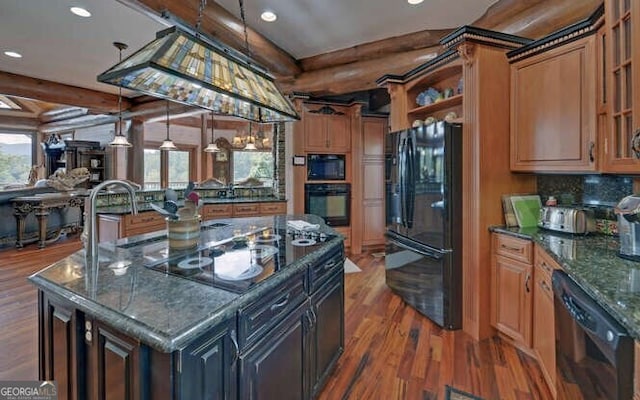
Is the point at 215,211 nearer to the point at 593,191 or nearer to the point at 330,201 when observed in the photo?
the point at 330,201

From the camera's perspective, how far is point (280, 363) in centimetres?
144

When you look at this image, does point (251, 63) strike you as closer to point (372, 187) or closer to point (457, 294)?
point (457, 294)

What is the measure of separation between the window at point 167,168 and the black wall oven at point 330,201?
20.5 feet

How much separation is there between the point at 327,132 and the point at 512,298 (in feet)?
12.0

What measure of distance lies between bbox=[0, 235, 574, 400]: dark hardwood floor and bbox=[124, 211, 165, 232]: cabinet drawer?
1.14 meters

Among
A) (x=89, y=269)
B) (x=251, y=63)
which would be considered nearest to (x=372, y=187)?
(x=251, y=63)

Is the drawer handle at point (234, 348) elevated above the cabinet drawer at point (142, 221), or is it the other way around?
the cabinet drawer at point (142, 221)

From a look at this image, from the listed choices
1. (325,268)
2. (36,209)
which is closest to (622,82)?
(325,268)

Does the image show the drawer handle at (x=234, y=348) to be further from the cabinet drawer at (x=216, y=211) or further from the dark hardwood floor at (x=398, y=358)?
the cabinet drawer at (x=216, y=211)

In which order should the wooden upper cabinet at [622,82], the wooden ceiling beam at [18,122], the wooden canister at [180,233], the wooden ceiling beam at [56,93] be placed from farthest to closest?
the wooden ceiling beam at [18,122], the wooden ceiling beam at [56,93], the wooden canister at [180,233], the wooden upper cabinet at [622,82]

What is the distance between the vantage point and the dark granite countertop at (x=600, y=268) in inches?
45.4

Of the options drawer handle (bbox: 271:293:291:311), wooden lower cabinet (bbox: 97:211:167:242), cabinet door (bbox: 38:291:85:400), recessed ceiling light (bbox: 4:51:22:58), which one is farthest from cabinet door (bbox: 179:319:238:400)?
recessed ceiling light (bbox: 4:51:22:58)

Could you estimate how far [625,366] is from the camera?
106 centimetres

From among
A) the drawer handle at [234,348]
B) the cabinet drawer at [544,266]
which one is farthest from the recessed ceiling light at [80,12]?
the cabinet drawer at [544,266]
